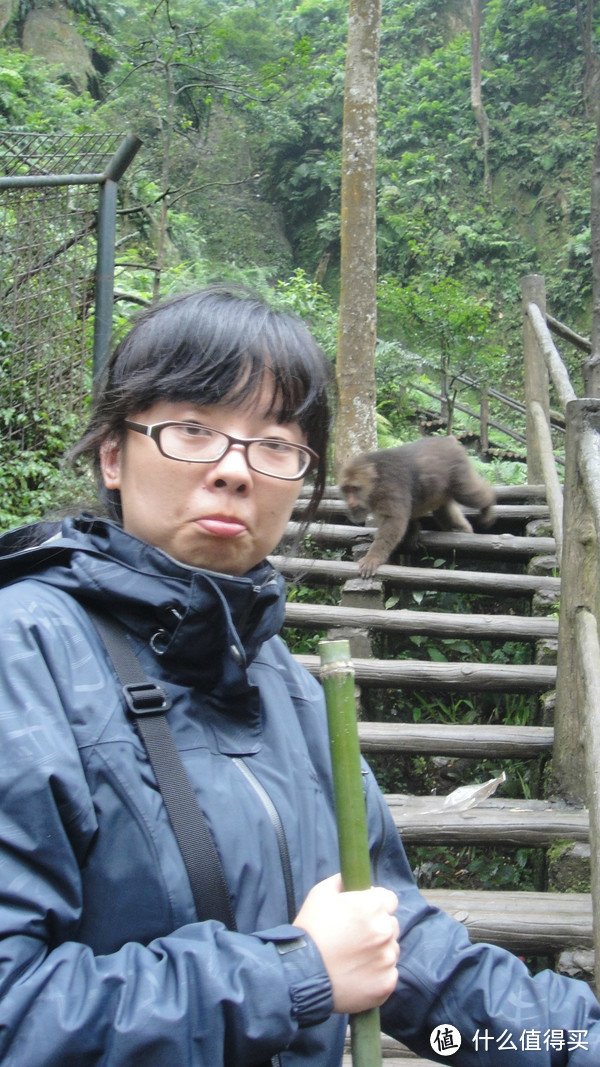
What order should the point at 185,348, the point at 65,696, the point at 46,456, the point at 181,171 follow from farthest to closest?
1. the point at 181,171
2. the point at 46,456
3. the point at 185,348
4. the point at 65,696

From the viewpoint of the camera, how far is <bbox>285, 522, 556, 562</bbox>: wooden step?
4676mm

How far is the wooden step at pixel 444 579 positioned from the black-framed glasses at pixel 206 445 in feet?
10.2

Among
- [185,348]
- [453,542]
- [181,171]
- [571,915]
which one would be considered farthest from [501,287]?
[185,348]

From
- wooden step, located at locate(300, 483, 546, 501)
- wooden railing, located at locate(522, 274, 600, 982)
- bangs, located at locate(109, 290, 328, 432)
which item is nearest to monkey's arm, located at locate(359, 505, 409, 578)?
wooden step, located at locate(300, 483, 546, 501)

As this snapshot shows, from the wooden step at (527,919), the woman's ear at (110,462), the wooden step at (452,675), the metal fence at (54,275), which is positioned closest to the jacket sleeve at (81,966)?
the woman's ear at (110,462)

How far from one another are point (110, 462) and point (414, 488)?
3.89 meters

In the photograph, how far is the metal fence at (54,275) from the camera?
383cm

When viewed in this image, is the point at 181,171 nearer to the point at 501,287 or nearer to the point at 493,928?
the point at 501,287

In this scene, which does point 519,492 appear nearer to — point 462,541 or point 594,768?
point 462,541

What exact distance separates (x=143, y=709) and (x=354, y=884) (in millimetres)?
276

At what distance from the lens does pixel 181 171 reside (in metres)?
15.5

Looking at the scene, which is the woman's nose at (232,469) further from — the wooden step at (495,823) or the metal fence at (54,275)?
the metal fence at (54,275)

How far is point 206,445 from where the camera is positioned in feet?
3.48

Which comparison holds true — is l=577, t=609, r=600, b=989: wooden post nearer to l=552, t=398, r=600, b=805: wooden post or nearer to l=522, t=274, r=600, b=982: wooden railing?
l=522, t=274, r=600, b=982: wooden railing
